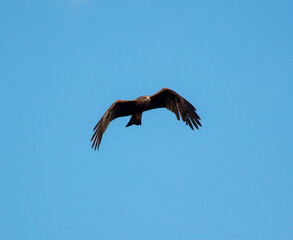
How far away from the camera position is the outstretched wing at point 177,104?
1317 cm

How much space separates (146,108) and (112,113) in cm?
109

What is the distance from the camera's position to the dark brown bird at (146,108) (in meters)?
12.4

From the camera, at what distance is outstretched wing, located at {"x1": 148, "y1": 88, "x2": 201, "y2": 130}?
1317cm

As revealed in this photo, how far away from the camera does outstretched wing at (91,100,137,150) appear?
40.4 ft

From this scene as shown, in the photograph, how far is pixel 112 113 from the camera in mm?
12734

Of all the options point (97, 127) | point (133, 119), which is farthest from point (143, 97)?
point (97, 127)

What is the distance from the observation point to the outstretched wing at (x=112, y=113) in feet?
40.4

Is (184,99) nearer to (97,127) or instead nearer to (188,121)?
(188,121)

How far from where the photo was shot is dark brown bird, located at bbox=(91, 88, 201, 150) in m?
12.4

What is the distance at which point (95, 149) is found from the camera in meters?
12.3

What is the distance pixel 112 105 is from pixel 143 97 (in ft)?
3.25

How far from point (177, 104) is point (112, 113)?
2181 millimetres

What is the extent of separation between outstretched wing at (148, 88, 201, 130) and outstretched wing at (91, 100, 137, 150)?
2.76ft

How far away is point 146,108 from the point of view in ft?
42.4
